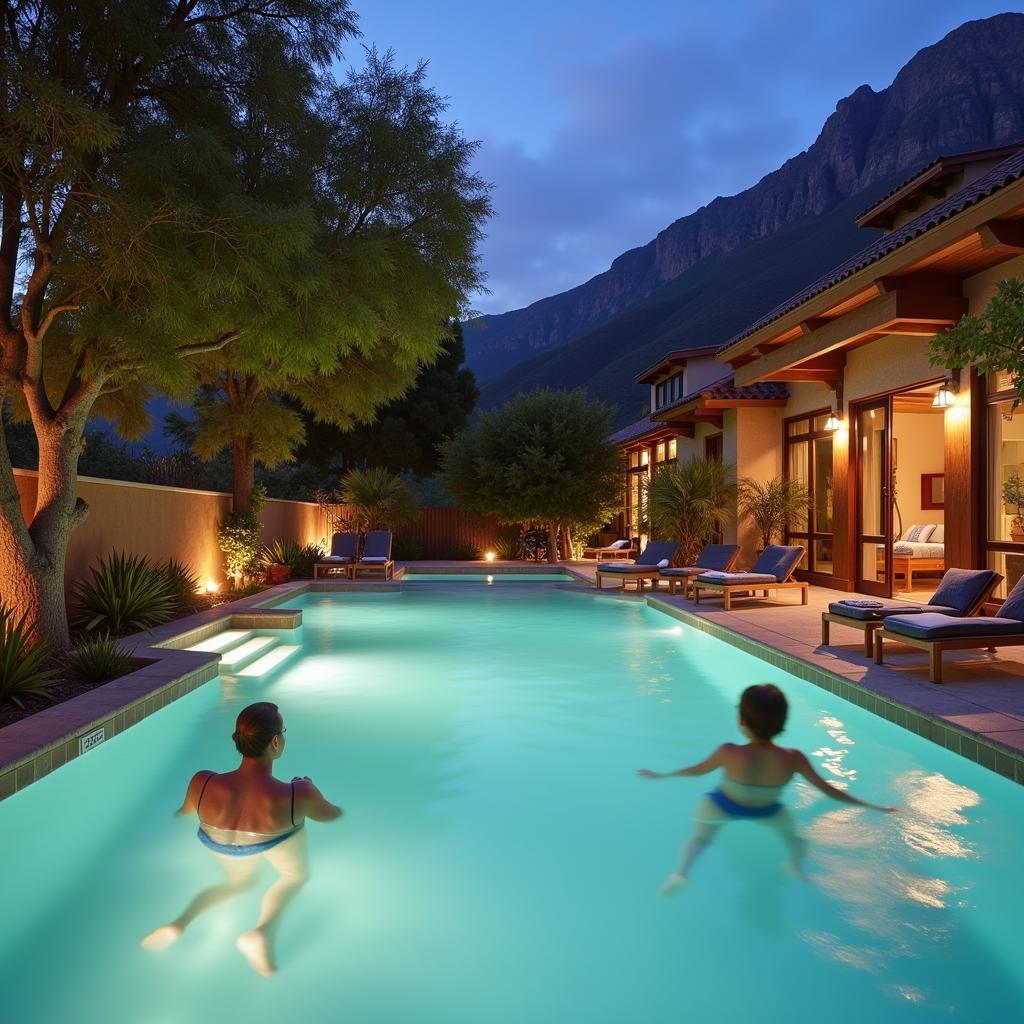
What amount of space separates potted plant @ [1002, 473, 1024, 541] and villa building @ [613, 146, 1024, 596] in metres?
0.03

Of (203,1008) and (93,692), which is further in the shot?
(93,692)

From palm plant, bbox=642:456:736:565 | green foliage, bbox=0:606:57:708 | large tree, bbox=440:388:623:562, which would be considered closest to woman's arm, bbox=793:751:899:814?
green foliage, bbox=0:606:57:708

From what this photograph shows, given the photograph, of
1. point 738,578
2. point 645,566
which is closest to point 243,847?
point 738,578

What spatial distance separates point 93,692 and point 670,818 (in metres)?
3.94

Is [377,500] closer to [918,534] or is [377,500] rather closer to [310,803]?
[918,534]

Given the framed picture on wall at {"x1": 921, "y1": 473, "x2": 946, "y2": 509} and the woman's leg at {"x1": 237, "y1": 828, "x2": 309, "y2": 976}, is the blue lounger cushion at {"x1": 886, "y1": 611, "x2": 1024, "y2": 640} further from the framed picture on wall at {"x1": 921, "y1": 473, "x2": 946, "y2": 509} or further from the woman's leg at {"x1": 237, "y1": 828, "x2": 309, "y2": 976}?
the framed picture on wall at {"x1": 921, "y1": 473, "x2": 946, "y2": 509}

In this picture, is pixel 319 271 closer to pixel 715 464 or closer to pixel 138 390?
pixel 138 390

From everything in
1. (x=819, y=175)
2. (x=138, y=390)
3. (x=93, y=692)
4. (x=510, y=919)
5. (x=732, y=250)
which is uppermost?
(x=819, y=175)

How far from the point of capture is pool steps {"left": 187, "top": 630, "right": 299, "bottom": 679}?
8633 mm

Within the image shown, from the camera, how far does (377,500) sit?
22.7 metres

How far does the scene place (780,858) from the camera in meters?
4.31

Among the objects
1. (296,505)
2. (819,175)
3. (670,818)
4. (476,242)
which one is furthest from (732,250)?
(670,818)

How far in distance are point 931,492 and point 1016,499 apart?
5811 millimetres

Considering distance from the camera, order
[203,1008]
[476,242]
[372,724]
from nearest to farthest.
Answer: [203,1008]
[372,724]
[476,242]
